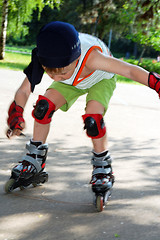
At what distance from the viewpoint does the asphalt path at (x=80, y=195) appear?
240cm

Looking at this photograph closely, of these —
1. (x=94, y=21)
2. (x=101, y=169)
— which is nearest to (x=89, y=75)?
(x=101, y=169)

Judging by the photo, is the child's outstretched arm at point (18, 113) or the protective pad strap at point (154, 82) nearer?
the protective pad strap at point (154, 82)

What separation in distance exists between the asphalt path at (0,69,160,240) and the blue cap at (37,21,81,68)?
3.39 feet

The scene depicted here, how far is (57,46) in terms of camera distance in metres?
2.44

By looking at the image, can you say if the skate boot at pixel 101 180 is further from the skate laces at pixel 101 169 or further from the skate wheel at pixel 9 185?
the skate wheel at pixel 9 185

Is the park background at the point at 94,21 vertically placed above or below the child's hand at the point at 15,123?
below

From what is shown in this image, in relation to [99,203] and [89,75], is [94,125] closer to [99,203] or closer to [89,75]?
[89,75]

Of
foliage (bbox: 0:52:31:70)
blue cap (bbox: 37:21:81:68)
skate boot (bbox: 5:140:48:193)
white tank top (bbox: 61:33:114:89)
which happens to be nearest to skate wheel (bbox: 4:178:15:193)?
skate boot (bbox: 5:140:48:193)

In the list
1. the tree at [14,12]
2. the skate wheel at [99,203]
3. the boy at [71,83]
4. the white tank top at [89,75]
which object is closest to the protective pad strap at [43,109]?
the boy at [71,83]

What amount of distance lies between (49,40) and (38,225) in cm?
120

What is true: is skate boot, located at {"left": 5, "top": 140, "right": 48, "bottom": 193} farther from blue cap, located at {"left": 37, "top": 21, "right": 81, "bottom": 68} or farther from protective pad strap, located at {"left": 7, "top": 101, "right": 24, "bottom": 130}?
blue cap, located at {"left": 37, "top": 21, "right": 81, "bottom": 68}

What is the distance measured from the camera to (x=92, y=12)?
33.1 meters

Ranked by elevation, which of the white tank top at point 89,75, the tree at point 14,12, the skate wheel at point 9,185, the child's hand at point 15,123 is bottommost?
the tree at point 14,12

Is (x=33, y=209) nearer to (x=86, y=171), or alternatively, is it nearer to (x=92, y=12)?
(x=86, y=171)
